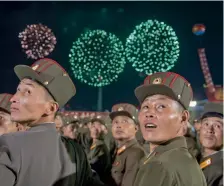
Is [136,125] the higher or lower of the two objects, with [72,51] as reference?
lower

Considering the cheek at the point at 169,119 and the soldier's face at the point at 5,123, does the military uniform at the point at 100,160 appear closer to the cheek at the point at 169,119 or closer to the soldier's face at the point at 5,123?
the soldier's face at the point at 5,123

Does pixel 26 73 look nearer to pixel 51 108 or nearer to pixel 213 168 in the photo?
pixel 51 108

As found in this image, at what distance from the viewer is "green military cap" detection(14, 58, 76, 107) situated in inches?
112

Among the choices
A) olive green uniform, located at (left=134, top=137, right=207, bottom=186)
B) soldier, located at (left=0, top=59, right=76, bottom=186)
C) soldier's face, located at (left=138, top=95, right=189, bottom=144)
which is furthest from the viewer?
soldier's face, located at (left=138, top=95, right=189, bottom=144)

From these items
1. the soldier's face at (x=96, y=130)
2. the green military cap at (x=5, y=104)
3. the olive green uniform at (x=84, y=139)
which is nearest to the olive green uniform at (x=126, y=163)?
the green military cap at (x=5, y=104)

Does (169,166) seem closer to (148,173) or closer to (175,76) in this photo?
(148,173)

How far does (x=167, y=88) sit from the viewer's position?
2.53 metres

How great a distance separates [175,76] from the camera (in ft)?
8.71

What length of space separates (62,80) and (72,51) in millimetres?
16599

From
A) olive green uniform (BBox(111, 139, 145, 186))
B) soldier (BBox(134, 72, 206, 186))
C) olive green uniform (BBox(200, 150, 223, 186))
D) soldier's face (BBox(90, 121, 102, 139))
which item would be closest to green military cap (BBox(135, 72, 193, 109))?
soldier (BBox(134, 72, 206, 186))

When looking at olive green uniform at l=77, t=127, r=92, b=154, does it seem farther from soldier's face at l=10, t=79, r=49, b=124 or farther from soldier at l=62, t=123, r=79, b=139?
soldier's face at l=10, t=79, r=49, b=124

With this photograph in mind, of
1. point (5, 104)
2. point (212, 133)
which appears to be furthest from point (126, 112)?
point (5, 104)

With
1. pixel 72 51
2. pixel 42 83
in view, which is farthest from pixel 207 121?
pixel 72 51

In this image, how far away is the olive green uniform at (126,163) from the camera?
16.0 ft
